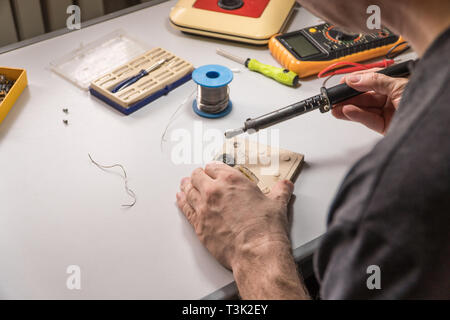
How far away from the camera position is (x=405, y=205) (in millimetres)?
505

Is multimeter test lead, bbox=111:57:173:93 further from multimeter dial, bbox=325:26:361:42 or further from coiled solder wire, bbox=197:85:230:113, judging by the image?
multimeter dial, bbox=325:26:361:42

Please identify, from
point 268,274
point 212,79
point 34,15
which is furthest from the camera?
point 34,15

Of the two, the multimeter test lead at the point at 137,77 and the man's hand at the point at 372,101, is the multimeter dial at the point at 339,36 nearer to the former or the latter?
the man's hand at the point at 372,101

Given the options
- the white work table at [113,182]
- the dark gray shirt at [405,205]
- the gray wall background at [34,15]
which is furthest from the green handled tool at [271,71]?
the dark gray shirt at [405,205]

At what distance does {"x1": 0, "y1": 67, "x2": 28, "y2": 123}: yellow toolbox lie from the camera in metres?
1.11

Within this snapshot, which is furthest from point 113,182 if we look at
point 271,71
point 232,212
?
point 271,71

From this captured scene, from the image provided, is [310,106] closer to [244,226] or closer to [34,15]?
[244,226]

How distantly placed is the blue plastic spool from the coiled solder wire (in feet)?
0.04

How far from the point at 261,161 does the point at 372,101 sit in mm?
326

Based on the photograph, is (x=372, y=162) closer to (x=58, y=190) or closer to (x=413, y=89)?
(x=413, y=89)

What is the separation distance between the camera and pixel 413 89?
0.52m

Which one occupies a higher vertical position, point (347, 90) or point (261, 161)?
point (347, 90)

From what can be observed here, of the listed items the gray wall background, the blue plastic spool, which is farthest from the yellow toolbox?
the blue plastic spool
